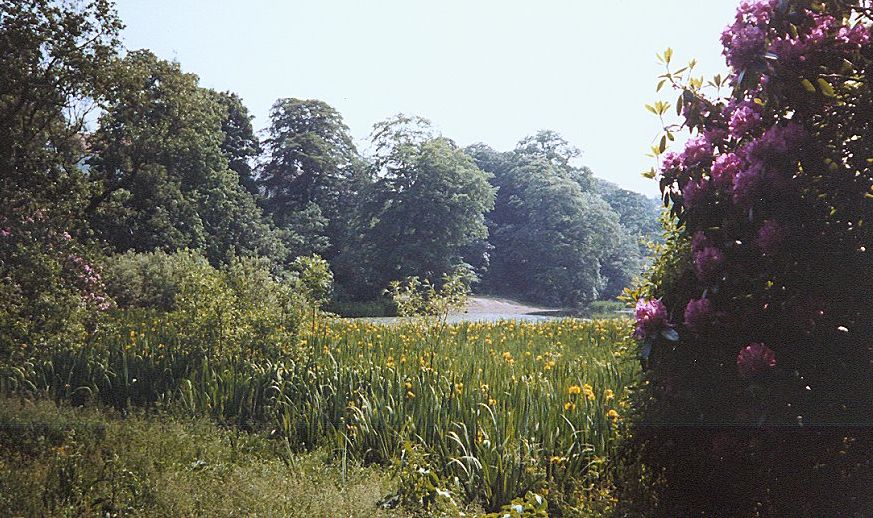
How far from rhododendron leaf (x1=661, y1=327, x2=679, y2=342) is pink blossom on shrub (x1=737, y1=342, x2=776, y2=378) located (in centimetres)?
17

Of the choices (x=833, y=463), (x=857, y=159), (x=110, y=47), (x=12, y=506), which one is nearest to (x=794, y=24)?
(x=857, y=159)

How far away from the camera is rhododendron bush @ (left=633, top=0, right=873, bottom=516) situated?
5.55ft

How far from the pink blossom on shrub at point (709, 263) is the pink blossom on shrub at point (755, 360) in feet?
0.74

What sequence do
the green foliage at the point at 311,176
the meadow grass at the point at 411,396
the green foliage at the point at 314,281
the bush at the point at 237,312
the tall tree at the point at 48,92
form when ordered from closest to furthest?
the meadow grass at the point at 411,396 → the bush at the point at 237,312 → the tall tree at the point at 48,92 → the green foliage at the point at 314,281 → the green foliage at the point at 311,176

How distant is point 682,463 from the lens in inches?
79.7

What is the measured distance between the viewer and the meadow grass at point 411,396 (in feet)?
8.90

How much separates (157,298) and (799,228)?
7.44 m

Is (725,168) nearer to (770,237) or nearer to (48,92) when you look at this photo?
(770,237)

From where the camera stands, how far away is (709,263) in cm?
183

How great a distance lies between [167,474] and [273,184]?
23.1 feet

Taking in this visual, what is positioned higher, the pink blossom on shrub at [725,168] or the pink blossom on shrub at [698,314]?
the pink blossom on shrub at [725,168]

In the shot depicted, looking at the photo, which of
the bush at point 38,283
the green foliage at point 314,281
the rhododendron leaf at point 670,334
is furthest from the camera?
the green foliage at point 314,281

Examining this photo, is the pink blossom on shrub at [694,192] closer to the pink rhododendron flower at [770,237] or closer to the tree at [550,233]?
the pink rhododendron flower at [770,237]

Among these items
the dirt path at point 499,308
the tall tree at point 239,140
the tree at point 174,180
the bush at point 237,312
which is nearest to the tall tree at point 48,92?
the bush at point 237,312
